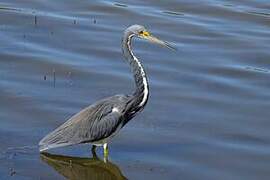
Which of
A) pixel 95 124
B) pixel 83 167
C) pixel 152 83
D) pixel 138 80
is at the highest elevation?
pixel 138 80

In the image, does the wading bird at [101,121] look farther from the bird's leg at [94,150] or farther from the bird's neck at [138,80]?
the bird's leg at [94,150]

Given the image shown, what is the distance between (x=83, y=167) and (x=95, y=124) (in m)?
0.54

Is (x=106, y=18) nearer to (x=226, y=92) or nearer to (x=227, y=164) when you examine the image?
(x=226, y=92)

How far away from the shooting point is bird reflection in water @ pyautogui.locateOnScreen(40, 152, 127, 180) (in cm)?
876

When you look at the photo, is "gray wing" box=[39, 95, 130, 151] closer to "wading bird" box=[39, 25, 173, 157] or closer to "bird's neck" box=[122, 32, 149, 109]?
"wading bird" box=[39, 25, 173, 157]

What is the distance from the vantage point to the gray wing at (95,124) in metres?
8.80

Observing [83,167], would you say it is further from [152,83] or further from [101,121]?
[152,83]

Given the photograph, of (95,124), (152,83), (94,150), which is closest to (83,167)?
(94,150)

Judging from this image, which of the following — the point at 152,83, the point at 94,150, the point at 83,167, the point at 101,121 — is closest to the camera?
the point at 101,121

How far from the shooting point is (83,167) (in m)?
8.93

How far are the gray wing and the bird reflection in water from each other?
10.7 inches

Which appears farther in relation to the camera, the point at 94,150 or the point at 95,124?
the point at 94,150

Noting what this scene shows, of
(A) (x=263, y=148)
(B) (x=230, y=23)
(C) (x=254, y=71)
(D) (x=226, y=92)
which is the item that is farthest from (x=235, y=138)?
(B) (x=230, y=23)

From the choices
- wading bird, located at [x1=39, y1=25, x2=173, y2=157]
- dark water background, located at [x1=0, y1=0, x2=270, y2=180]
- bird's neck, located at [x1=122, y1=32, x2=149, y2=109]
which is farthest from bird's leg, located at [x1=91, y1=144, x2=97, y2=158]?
bird's neck, located at [x1=122, y1=32, x2=149, y2=109]
